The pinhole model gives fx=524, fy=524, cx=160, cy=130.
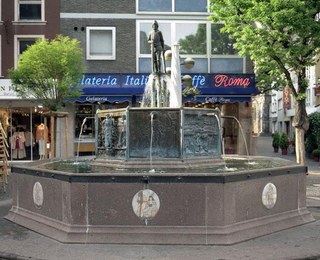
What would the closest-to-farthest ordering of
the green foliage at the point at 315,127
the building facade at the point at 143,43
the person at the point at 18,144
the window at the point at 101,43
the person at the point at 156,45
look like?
the person at the point at 156,45, the building facade at the point at 143,43, the window at the point at 101,43, the person at the point at 18,144, the green foliage at the point at 315,127

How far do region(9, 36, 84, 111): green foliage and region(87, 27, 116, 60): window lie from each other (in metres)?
4.81

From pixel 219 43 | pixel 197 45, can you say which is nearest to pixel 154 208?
pixel 197 45

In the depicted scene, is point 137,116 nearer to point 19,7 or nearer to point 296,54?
point 296,54

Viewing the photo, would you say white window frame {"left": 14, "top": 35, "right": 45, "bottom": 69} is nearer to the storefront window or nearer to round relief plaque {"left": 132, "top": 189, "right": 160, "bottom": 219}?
the storefront window

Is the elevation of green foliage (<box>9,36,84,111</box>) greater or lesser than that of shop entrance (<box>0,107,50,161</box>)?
greater

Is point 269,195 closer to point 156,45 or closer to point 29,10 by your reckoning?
point 156,45

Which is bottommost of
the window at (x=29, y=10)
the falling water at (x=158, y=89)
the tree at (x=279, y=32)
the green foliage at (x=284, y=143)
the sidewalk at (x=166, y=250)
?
the sidewalk at (x=166, y=250)

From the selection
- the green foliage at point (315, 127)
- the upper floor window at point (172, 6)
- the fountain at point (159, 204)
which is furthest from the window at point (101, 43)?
the fountain at point (159, 204)

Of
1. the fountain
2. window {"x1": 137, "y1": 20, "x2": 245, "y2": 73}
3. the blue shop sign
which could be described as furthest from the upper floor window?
the fountain

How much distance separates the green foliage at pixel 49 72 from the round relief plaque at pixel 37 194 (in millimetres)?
11276

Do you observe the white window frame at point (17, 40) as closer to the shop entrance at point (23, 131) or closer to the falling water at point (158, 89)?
the shop entrance at point (23, 131)

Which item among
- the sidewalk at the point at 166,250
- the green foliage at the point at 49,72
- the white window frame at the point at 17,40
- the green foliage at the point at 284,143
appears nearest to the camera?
the sidewalk at the point at 166,250

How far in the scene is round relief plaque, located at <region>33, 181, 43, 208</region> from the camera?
894 centimetres

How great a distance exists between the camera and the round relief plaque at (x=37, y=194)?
894 cm
